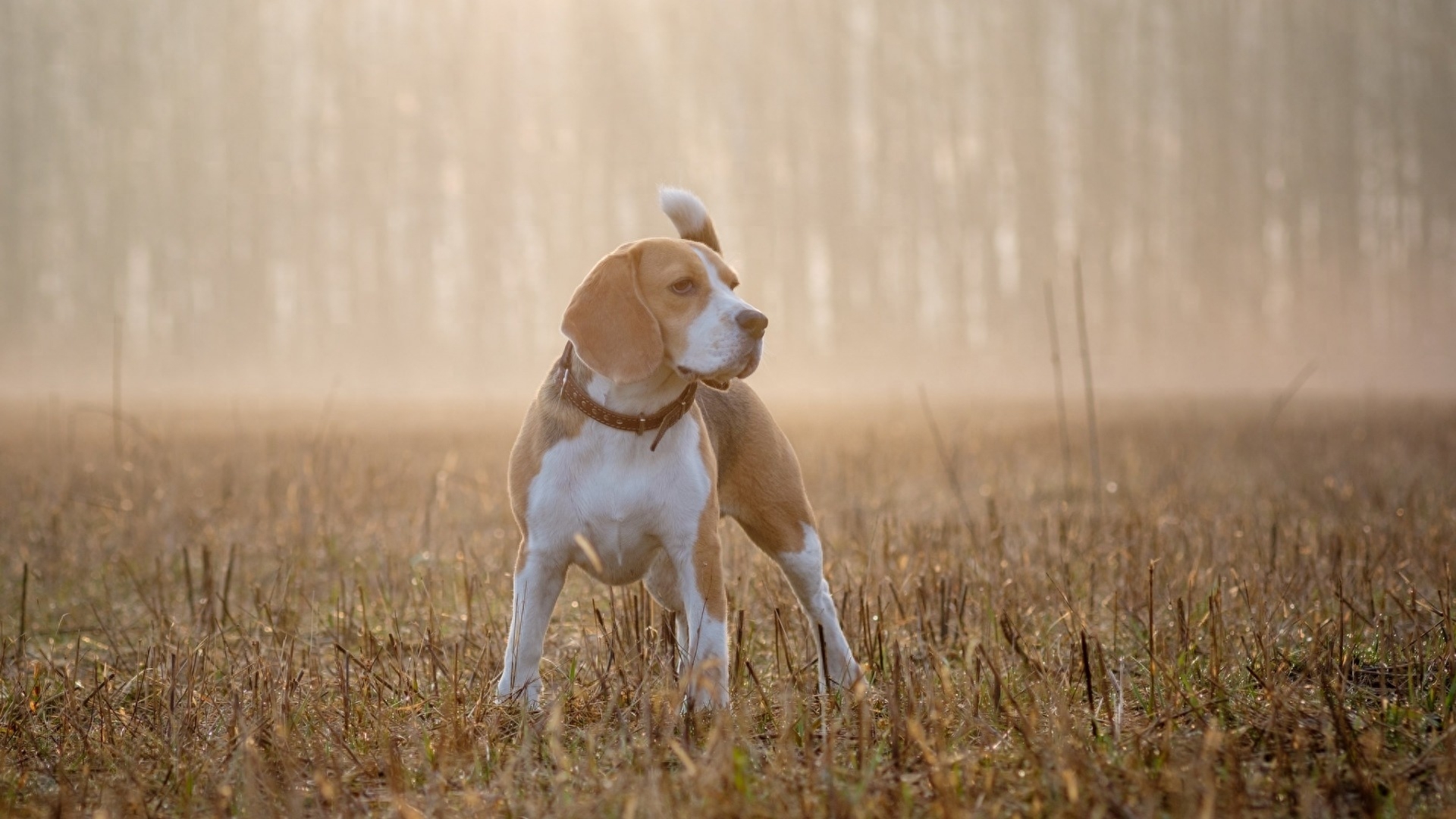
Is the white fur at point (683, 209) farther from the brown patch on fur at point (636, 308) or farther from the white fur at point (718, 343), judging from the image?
the white fur at point (718, 343)

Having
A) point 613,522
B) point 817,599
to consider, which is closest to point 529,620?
point 613,522

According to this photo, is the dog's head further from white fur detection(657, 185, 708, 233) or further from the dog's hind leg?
the dog's hind leg

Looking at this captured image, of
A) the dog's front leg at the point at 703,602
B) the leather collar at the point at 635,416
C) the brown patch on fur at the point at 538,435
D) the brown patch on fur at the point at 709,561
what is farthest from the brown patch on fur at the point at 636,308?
the dog's front leg at the point at 703,602

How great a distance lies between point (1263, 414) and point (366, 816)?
19852 millimetres

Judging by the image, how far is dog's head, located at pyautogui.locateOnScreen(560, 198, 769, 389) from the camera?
3.31m

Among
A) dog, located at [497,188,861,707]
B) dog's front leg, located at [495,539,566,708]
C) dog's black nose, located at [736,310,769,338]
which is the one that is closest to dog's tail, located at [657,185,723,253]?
dog, located at [497,188,861,707]

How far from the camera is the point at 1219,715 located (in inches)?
126

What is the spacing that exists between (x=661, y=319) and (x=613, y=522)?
0.69 meters

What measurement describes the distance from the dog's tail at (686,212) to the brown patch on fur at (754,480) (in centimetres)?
62

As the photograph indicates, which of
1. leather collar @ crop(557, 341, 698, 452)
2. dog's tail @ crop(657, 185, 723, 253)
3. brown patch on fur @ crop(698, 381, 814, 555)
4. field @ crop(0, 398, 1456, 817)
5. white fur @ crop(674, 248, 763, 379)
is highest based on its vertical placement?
dog's tail @ crop(657, 185, 723, 253)

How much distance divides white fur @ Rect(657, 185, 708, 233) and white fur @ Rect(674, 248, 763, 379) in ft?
2.24

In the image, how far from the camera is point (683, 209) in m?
3.96

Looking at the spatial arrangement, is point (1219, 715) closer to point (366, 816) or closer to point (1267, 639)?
point (1267, 639)

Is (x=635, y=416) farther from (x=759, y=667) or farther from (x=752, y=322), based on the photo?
(x=759, y=667)
